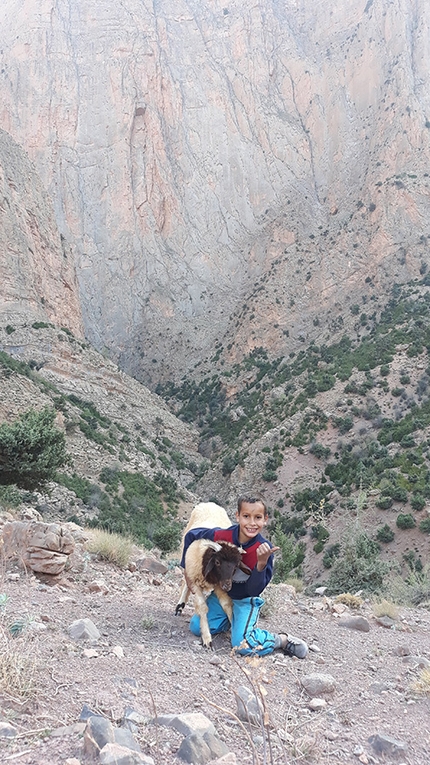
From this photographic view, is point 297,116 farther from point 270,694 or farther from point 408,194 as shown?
point 270,694

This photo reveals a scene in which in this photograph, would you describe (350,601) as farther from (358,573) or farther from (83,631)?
(83,631)

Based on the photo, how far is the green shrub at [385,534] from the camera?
16.9 m

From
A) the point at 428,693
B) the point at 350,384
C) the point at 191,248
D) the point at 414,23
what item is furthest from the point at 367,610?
the point at 414,23

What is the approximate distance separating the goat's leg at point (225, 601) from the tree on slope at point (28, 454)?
29.3 ft

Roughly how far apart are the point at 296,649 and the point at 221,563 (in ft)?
3.39

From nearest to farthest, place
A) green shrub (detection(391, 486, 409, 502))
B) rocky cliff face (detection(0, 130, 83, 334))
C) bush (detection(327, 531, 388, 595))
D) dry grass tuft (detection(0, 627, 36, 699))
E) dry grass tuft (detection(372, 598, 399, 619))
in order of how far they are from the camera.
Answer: dry grass tuft (detection(0, 627, 36, 699)) → dry grass tuft (detection(372, 598, 399, 619)) → bush (detection(327, 531, 388, 595)) → green shrub (detection(391, 486, 409, 502)) → rocky cliff face (detection(0, 130, 83, 334))

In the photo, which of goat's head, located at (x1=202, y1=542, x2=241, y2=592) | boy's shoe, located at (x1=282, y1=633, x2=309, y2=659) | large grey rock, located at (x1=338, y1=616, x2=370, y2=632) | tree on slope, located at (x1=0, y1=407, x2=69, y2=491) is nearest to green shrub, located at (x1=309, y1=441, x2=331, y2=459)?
tree on slope, located at (x1=0, y1=407, x2=69, y2=491)

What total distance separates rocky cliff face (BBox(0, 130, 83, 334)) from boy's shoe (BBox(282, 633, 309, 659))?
28.3 metres

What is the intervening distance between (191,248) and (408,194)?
2219 centimetres

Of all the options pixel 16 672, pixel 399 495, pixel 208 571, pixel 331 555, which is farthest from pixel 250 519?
pixel 399 495

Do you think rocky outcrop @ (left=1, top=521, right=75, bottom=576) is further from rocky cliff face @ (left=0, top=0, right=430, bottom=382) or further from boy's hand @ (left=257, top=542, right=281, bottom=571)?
rocky cliff face @ (left=0, top=0, right=430, bottom=382)

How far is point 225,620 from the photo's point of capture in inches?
181

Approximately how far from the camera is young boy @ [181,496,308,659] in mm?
4270

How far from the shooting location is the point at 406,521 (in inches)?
670
